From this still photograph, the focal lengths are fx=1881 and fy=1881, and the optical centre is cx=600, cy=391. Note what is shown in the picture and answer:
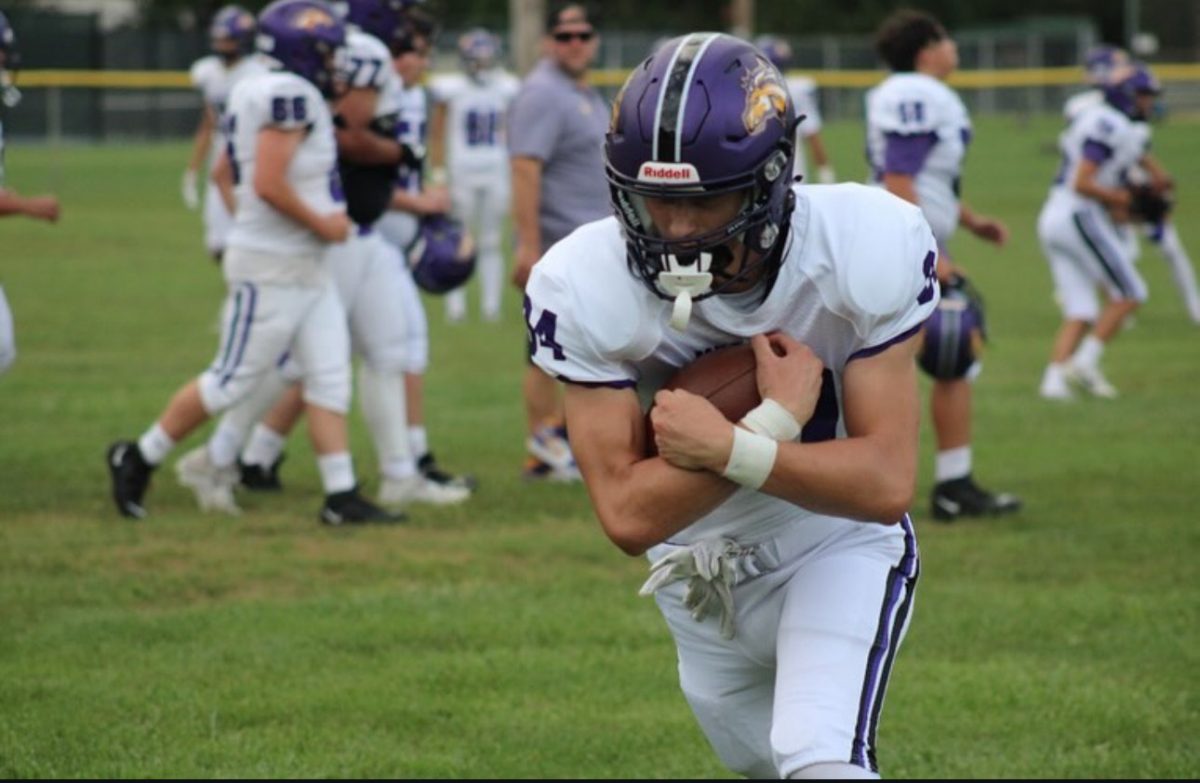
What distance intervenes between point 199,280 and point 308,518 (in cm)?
1065

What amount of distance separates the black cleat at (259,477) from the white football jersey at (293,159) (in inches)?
53.6

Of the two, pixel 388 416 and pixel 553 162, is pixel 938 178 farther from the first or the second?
pixel 388 416

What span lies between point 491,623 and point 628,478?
9.68ft

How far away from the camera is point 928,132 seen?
8094mm

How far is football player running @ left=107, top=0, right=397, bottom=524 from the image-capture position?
750 cm

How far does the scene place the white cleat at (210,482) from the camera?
8211 mm

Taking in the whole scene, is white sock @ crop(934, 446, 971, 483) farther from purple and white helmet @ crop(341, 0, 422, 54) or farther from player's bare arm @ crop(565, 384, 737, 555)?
player's bare arm @ crop(565, 384, 737, 555)

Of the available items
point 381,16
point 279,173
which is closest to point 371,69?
point 381,16

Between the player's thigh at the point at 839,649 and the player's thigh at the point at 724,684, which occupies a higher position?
the player's thigh at the point at 839,649

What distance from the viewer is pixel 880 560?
12.3ft

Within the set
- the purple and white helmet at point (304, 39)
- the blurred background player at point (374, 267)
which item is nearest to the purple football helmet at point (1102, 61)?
the blurred background player at point (374, 267)

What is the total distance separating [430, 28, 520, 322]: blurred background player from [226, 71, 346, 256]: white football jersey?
756cm

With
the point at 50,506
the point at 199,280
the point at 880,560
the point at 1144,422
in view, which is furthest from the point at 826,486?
the point at 199,280

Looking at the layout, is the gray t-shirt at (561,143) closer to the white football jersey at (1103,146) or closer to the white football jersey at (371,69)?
the white football jersey at (371,69)
